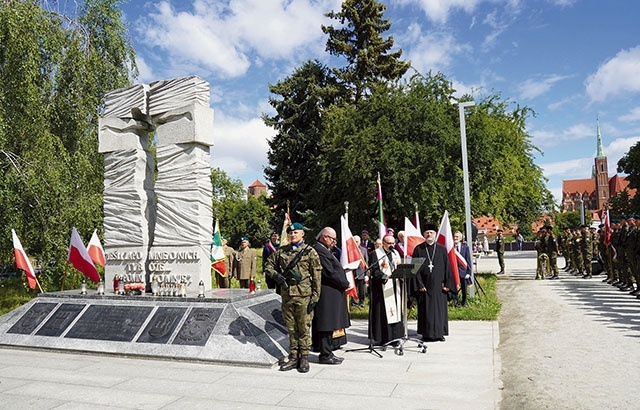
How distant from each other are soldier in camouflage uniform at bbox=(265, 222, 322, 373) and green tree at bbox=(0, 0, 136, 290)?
862 centimetres

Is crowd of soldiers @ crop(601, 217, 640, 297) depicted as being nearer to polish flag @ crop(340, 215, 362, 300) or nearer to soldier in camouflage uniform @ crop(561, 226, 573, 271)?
soldier in camouflage uniform @ crop(561, 226, 573, 271)

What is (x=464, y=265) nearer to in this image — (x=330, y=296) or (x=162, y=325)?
(x=330, y=296)

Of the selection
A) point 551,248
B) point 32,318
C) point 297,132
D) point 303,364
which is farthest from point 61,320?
point 297,132

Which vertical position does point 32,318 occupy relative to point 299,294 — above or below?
below

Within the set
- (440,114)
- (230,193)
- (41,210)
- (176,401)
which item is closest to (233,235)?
(230,193)

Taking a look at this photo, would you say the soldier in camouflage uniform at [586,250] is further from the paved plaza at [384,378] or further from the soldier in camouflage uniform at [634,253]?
the paved plaza at [384,378]

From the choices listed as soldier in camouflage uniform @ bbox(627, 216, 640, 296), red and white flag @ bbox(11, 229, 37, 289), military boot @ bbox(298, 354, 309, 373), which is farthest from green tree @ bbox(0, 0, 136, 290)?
soldier in camouflage uniform @ bbox(627, 216, 640, 296)

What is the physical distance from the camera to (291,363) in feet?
22.3

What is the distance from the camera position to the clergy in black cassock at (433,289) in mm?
8523

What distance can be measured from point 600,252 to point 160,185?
54.5 ft

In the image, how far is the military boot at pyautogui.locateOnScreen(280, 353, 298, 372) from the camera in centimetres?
673

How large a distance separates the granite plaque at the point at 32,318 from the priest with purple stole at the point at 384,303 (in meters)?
5.74

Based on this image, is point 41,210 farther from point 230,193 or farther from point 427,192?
point 230,193

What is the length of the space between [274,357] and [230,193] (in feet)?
170
